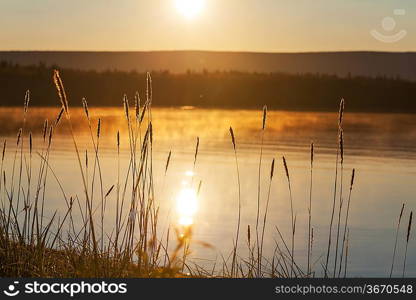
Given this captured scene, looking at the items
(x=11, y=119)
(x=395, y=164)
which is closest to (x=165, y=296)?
(x=395, y=164)

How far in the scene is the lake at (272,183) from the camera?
26.0ft

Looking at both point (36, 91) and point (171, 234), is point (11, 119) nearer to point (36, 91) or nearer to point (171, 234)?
point (36, 91)

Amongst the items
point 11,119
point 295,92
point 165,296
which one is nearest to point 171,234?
point 165,296

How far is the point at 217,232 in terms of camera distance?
831 centimetres

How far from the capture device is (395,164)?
45.6ft

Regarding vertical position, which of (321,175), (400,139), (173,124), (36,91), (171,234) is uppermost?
(36,91)

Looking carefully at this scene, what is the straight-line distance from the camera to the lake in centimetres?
792

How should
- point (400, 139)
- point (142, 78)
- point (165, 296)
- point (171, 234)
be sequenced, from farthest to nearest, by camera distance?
point (142, 78), point (400, 139), point (171, 234), point (165, 296)

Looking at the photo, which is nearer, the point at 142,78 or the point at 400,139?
the point at 400,139

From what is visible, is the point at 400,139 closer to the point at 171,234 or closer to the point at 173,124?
the point at 173,124

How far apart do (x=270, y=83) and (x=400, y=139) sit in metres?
17.4

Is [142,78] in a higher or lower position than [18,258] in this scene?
higher

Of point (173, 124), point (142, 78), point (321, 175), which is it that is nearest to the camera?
point (321, 175)

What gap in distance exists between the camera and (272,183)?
11.9 metres
